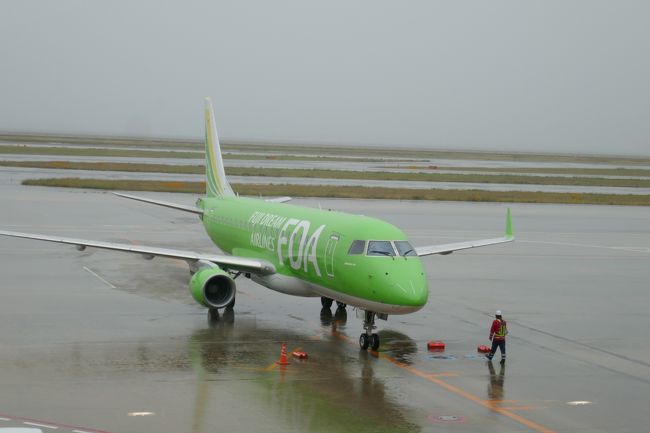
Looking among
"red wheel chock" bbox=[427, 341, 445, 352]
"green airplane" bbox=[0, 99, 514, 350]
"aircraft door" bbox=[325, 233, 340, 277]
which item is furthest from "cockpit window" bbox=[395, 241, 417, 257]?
"red wheel chock" bbox=[427, 341, 445, 352]

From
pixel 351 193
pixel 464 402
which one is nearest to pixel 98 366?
pixel 464 402

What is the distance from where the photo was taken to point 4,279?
38.3m

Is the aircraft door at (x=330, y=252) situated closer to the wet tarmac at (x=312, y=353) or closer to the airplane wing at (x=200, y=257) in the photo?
the wet tarmac at (x=312, y=353)

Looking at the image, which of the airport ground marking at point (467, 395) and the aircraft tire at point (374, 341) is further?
the aircraft tire at point (374, 341)

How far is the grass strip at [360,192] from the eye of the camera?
280 feet

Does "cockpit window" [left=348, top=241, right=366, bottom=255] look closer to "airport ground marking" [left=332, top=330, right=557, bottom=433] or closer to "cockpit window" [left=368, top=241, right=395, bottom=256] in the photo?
"cockpit window" [left=368, top=241, right=395, bottom=256]

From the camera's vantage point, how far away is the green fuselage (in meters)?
26.2

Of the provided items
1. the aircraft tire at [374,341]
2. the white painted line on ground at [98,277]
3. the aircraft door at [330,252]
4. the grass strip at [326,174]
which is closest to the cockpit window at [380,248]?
the aircraft door at [330,252]

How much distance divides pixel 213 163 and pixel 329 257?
62.8 feet

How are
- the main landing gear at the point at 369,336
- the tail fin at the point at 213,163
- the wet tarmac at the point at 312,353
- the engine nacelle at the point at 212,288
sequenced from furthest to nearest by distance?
1. the tail fin at the point at 213,163
2. the engine nacelle at the point at 212,288
3. the main landing gear at the point at 369,336
4. the wet tarmac at the point at 312,353

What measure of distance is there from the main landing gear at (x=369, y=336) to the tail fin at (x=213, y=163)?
60.7ft

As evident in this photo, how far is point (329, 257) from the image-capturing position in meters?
28.9

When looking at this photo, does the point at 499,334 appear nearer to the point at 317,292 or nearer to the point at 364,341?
the point at 364,341

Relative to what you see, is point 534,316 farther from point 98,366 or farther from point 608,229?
point 608,229
